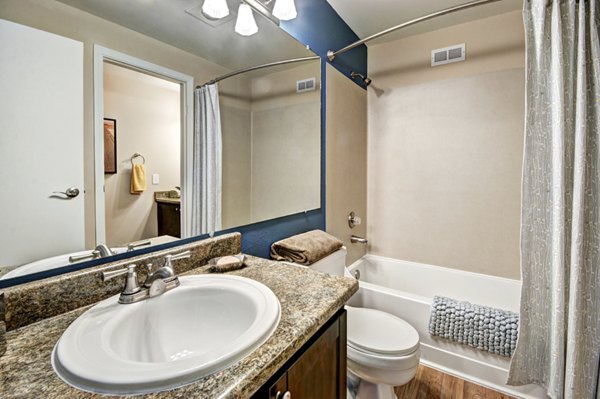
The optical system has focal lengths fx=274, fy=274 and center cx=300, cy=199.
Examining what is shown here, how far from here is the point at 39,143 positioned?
27.3 inches

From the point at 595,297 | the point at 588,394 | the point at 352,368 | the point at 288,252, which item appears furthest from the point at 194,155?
the point at 588,394

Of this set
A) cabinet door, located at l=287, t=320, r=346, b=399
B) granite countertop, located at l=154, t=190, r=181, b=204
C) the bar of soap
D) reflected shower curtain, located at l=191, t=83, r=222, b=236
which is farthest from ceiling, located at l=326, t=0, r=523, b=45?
cabinet door, located at l=287, t=320, r=346, b=399

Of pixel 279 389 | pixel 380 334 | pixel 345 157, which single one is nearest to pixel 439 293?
pixel 380 334

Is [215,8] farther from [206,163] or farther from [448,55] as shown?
[448,55]

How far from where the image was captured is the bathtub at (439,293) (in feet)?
5.30

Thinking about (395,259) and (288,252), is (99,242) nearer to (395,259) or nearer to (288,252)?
(288,252)

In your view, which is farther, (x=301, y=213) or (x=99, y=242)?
(x=301, y=213)

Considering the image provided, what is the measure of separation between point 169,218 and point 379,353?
1.09 m

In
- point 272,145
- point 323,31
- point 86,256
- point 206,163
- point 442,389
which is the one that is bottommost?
point 442,389

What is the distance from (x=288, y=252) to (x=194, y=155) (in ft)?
2.20

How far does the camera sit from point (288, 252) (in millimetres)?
1419

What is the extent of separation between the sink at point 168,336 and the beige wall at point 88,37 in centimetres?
28

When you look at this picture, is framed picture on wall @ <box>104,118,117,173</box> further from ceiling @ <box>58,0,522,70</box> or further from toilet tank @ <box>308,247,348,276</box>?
toilet tank @ <box>308,247,348,276</box>

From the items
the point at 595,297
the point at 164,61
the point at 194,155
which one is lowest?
the point at 595,297
